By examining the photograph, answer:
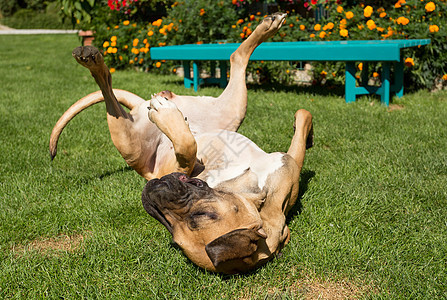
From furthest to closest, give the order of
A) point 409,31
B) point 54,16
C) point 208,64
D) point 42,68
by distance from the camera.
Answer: point 54,16, point 42,68, point 208,64, point 409,31

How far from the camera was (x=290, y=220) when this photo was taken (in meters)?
2.68

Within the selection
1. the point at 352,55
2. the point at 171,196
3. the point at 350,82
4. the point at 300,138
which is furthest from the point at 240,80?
the point at 350,82

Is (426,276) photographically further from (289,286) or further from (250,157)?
(250,157)

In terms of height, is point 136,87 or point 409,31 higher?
point 409,31

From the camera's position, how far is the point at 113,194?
126 inches

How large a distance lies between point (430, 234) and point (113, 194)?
211cm

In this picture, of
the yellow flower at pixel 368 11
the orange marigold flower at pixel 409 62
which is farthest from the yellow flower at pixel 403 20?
the orange marigold flower at pixel 409 62

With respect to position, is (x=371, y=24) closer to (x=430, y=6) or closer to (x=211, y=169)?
(x=430, y=6)

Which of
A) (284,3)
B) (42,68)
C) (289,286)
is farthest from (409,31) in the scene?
(42,68)

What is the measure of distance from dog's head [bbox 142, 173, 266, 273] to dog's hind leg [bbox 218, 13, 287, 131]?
0.99m

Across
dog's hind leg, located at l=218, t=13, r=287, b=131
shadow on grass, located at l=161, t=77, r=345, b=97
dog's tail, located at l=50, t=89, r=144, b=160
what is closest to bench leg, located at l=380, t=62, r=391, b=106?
shadow on grass, located at l=161, t=77, r=345, b=97

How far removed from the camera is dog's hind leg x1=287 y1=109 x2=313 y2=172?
104 inches

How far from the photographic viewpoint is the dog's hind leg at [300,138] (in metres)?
2.64

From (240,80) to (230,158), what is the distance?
0.73 metres
